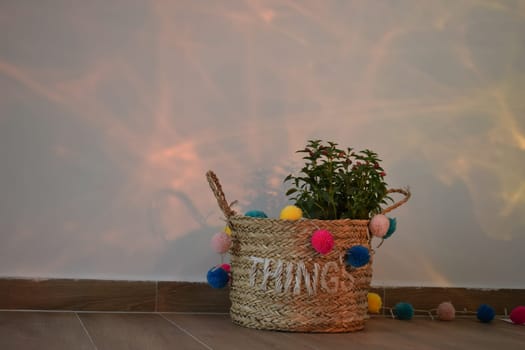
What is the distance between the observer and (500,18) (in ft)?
8.45

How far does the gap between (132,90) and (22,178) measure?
0.40 metres

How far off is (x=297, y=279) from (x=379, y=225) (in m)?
0.27

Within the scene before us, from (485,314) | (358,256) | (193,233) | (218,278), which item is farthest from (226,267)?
(485,314)

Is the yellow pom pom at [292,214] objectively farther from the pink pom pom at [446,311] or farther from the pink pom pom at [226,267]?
the pink pom pom at [446,311]

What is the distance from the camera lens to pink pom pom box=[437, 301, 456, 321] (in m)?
2.24

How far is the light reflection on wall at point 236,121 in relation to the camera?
79.4 inches

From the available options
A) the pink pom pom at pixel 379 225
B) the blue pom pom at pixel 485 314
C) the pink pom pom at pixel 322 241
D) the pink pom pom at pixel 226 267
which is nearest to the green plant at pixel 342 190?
the pink pom pom at pixel 379 225

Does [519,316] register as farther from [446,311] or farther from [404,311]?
[404,311]

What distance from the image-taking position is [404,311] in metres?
2.20

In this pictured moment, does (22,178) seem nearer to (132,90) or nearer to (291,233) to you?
(132,90)

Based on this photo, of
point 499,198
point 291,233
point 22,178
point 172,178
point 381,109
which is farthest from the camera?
point 499,198

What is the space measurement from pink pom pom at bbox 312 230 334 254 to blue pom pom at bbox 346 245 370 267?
7cm

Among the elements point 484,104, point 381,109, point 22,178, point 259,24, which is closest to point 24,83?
point 22,178

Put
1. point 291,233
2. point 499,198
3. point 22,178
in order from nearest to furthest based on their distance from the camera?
point 291,233 < point 22,178 < point 499,198
